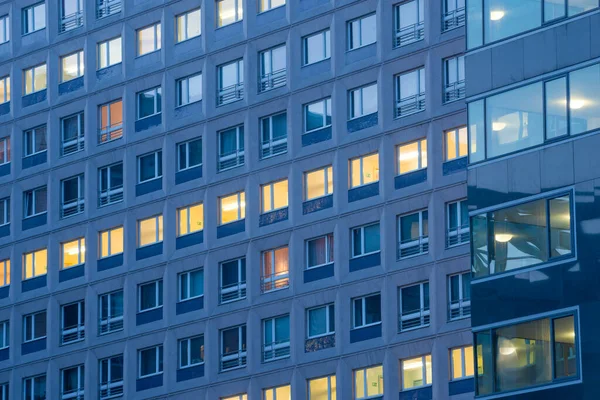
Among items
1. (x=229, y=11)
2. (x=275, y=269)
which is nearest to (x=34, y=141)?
(x=229, y=11)

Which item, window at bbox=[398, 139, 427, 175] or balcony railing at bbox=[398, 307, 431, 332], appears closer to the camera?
balcony railing at bbox=[398, 307, 431, 332]

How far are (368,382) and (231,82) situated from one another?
1339 cm

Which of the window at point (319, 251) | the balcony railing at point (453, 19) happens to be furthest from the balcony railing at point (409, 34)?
the window at point (319, 251)

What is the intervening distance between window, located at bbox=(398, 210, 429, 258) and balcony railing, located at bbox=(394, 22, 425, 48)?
6.00 m

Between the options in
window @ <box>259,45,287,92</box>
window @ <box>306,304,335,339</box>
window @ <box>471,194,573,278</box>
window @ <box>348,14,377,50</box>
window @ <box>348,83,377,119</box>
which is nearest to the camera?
window @ <box>471,194,573,278</box>

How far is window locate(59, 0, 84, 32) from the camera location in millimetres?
89562

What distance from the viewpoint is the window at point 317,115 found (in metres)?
79.8

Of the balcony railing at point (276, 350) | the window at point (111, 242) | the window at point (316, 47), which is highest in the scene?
the window at point (316, 47)

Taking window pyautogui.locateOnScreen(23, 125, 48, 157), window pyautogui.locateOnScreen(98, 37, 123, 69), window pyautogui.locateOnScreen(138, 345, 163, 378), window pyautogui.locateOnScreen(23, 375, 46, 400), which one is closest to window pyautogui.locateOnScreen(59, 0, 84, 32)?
window pyautogui.locateOnScreen(98, 37, 123, 69)

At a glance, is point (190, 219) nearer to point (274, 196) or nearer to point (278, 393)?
point (274, 196)

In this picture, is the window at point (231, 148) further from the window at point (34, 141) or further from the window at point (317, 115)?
the window at point (34, 141)

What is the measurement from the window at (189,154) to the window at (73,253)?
19.2 ft

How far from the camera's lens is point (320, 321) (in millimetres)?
78562

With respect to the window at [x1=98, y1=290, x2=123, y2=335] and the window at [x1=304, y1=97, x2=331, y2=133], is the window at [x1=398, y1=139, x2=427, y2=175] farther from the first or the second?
the window at [x1=98, y1=290, x2=123, y2=335]
